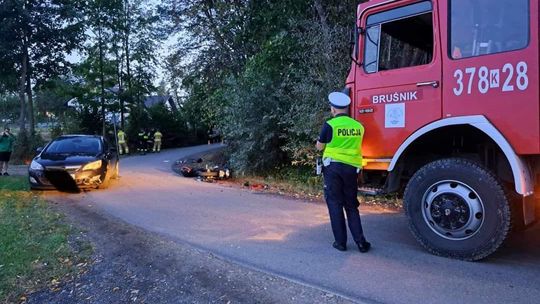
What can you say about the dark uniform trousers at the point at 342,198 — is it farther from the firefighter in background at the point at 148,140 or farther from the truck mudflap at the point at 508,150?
the firefighter in background at the point at 148,140

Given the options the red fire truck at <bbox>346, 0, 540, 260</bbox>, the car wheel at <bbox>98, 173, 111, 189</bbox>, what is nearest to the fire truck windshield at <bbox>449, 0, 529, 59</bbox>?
the red fire truck at <bbox>346, 0, 540, 260</bbox>

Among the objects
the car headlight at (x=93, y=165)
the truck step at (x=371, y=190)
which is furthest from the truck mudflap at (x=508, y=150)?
Answer: the car headlight at (x=93, y=165)

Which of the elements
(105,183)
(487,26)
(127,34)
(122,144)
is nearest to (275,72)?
(105,183)

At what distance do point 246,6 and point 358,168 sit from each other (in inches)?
501

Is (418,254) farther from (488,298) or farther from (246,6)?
(246,6)

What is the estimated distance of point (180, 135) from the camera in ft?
128

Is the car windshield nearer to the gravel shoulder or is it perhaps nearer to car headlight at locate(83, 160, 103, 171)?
car headlight at locate(83, 160, 103, 171)

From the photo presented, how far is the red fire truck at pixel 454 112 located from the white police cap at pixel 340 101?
0.94 ft

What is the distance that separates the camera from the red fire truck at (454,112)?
4527 millimetres

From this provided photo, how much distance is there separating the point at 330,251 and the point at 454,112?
209 cm

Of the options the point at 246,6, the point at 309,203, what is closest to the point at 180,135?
the point at 246,6

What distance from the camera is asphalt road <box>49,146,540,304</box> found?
4262 mm

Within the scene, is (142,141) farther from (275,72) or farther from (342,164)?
(342,164)

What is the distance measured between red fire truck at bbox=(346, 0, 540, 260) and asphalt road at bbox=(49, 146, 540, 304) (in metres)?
0.39
